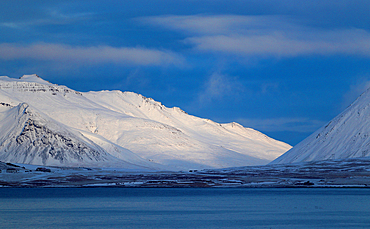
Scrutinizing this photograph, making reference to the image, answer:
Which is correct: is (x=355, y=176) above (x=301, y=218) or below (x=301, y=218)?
above

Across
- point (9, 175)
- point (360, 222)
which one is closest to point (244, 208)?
point (360, 222)

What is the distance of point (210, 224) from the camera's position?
70375 millimetres

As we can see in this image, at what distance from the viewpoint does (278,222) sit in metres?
71.6

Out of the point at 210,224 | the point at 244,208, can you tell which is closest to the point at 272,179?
the point at 244,208

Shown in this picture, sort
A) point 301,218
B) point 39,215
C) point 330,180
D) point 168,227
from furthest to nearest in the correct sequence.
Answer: point 330,180 → point 39,215 → point 301,218 → point 168,227

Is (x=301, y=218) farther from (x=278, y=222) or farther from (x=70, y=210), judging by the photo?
(x=70, y=210)

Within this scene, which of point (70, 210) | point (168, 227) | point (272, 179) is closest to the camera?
point (168, 227)

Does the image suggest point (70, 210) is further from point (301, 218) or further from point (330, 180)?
point (330, 180)

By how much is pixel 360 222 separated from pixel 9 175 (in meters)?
153

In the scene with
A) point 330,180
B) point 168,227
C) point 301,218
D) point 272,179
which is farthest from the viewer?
point 272,179

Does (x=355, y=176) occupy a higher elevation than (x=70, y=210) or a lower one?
higher

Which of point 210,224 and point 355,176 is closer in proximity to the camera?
point 210,224

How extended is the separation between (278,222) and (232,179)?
11805cm

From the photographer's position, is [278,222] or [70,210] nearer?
[278,222]
